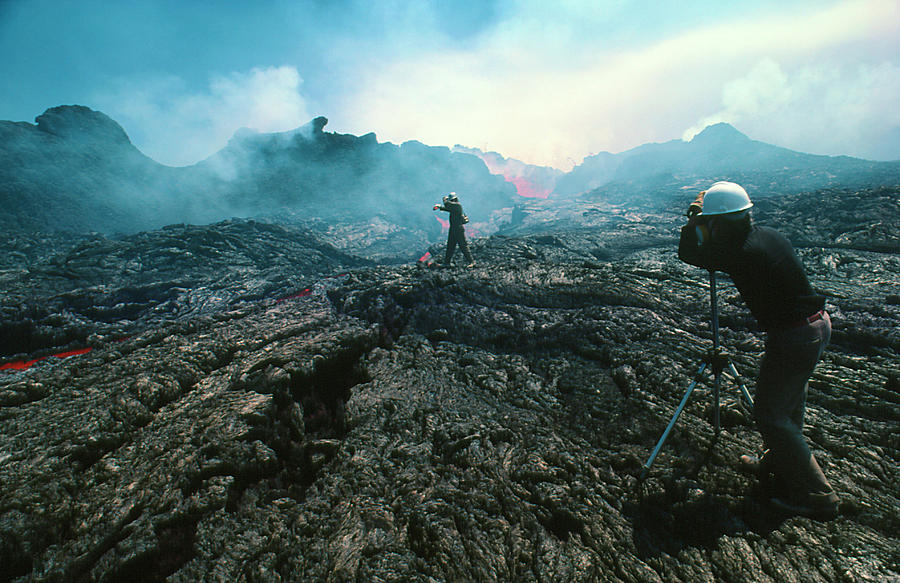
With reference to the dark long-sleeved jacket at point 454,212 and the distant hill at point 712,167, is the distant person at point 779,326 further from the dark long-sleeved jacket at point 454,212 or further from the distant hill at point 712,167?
the distant hill at point 712,167

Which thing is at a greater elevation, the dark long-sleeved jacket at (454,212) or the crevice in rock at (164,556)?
the dark long-sleeved jacket at (454,212)

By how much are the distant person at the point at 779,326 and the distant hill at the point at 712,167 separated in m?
49.3

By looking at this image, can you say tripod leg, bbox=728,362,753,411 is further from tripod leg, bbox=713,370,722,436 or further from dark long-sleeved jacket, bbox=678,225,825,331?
dark long-sleeved jacket, bbox=678,225,825,331

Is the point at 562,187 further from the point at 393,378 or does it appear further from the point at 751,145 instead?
the point at 393,378

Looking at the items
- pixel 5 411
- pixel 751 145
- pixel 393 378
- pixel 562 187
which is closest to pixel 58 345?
pixel 5 411

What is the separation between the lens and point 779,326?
2.26m

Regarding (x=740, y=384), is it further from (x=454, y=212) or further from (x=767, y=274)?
(x=454, y=212)

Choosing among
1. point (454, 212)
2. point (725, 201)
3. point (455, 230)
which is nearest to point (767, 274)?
point (725, 201)

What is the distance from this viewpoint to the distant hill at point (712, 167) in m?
45.8

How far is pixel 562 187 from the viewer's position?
11131 centimetres

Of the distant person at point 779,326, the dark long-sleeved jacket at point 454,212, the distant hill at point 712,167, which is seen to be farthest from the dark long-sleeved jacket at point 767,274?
the distant hill at point 712,167

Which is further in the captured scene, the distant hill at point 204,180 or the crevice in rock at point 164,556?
the distant hill at point 204,180

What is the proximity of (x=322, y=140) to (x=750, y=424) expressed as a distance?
6384 cm

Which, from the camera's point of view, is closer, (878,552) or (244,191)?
(878,552)
